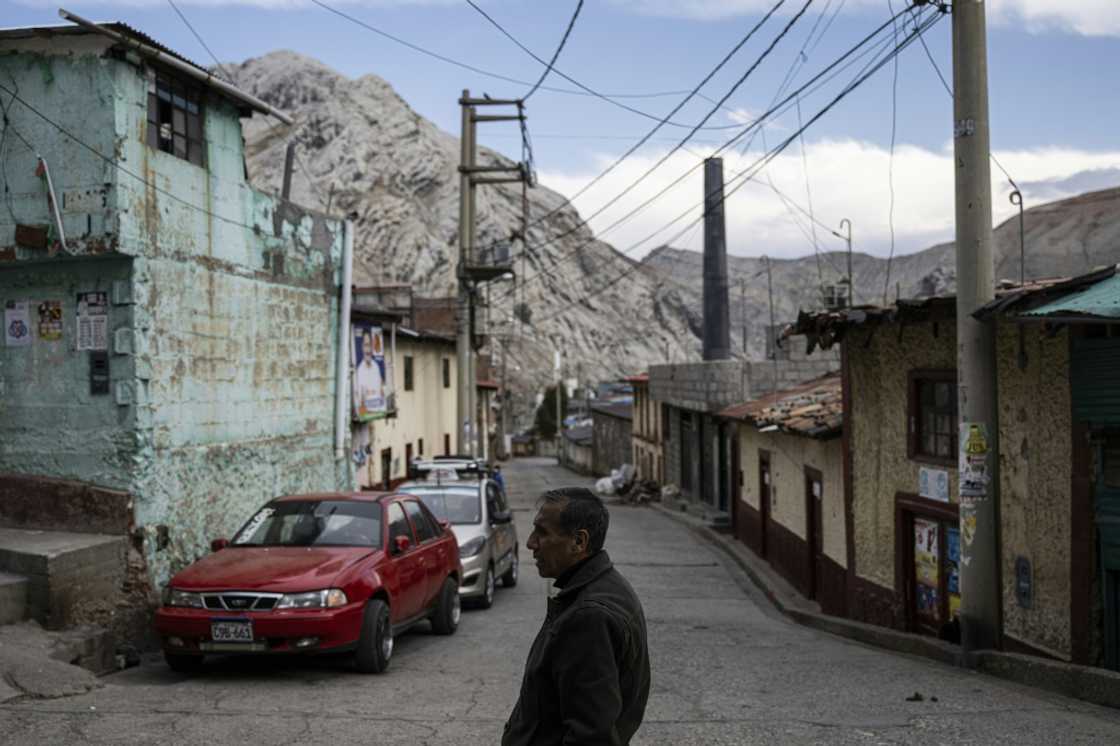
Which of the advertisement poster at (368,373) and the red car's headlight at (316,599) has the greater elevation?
the advertisement poster at (368,373)

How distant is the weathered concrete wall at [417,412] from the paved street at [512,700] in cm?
1266

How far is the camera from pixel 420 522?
444 inches

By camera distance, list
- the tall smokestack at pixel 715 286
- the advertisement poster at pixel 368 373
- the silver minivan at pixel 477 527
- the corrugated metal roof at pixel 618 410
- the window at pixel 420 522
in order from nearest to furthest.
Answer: the window at pixel 420 522 < the silver minivan at pixel 477 527 < the advertisement poster at pixel 368 373 < the tall smokestack at pixel 715 286 < the corrugated metal roof at pixel 618 410

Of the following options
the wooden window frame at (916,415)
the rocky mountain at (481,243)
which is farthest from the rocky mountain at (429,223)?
the wooden window frame at (916,415)

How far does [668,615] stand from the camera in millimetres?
14461

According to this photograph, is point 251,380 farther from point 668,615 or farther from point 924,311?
point 924,311

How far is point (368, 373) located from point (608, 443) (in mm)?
35408

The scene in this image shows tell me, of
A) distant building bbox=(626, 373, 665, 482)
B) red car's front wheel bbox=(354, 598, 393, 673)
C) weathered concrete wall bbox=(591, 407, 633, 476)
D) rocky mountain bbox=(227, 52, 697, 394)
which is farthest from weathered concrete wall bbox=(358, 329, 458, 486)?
rocky mountain bbox=(227, 52, 697, 394)

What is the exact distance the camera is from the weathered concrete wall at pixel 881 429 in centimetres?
1216

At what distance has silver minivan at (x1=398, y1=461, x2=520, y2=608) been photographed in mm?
13953

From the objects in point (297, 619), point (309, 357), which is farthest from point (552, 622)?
point (309, 357)

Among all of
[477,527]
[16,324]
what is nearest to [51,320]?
[16,324]

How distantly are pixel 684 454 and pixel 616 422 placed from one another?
58.2 feet

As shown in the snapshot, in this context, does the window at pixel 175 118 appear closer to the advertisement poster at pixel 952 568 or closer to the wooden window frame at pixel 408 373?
the advertisement poster at pixel 952 568
